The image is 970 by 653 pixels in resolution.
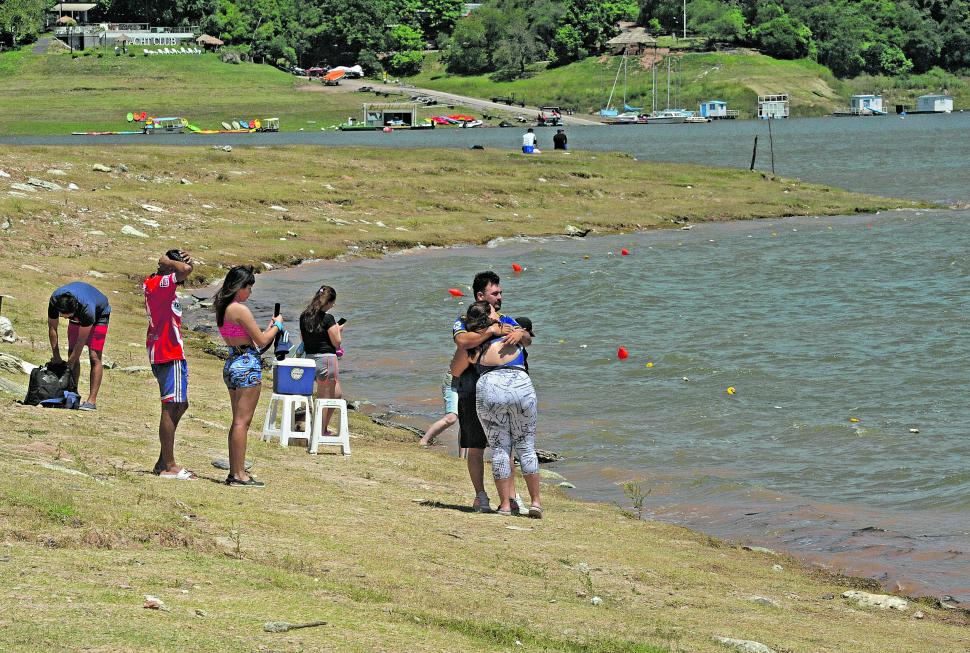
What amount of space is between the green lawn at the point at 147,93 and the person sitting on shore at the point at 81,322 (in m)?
99.3

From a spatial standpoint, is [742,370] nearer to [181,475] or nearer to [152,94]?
[181,475]

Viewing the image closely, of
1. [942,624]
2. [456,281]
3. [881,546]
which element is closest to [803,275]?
[456,281]

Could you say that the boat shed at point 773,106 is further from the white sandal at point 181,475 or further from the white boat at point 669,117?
the white sandal at point 181,475

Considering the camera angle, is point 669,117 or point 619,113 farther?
point 619,113

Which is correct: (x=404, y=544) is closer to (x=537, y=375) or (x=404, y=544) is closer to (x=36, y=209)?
(x=537, y=375)

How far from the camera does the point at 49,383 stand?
13.2 meters

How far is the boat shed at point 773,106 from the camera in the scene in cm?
17938

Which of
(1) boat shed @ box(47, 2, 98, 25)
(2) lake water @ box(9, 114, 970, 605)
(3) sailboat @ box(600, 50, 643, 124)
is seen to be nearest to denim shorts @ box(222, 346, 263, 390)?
(2) lake water @ box(9, 114, 970, 605)

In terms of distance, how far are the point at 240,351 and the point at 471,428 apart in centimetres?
205

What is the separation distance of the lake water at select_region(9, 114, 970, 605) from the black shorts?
1.17 m

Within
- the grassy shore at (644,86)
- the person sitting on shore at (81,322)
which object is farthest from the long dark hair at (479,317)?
the grassy shore at (644,86)

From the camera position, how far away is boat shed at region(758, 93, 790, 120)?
589ft

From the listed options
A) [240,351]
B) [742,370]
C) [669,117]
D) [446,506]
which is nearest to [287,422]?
[446,506]

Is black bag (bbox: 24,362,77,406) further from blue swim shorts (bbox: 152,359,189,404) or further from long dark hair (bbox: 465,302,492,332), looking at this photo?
long dark hair (bbox: 465,302,492,332)
